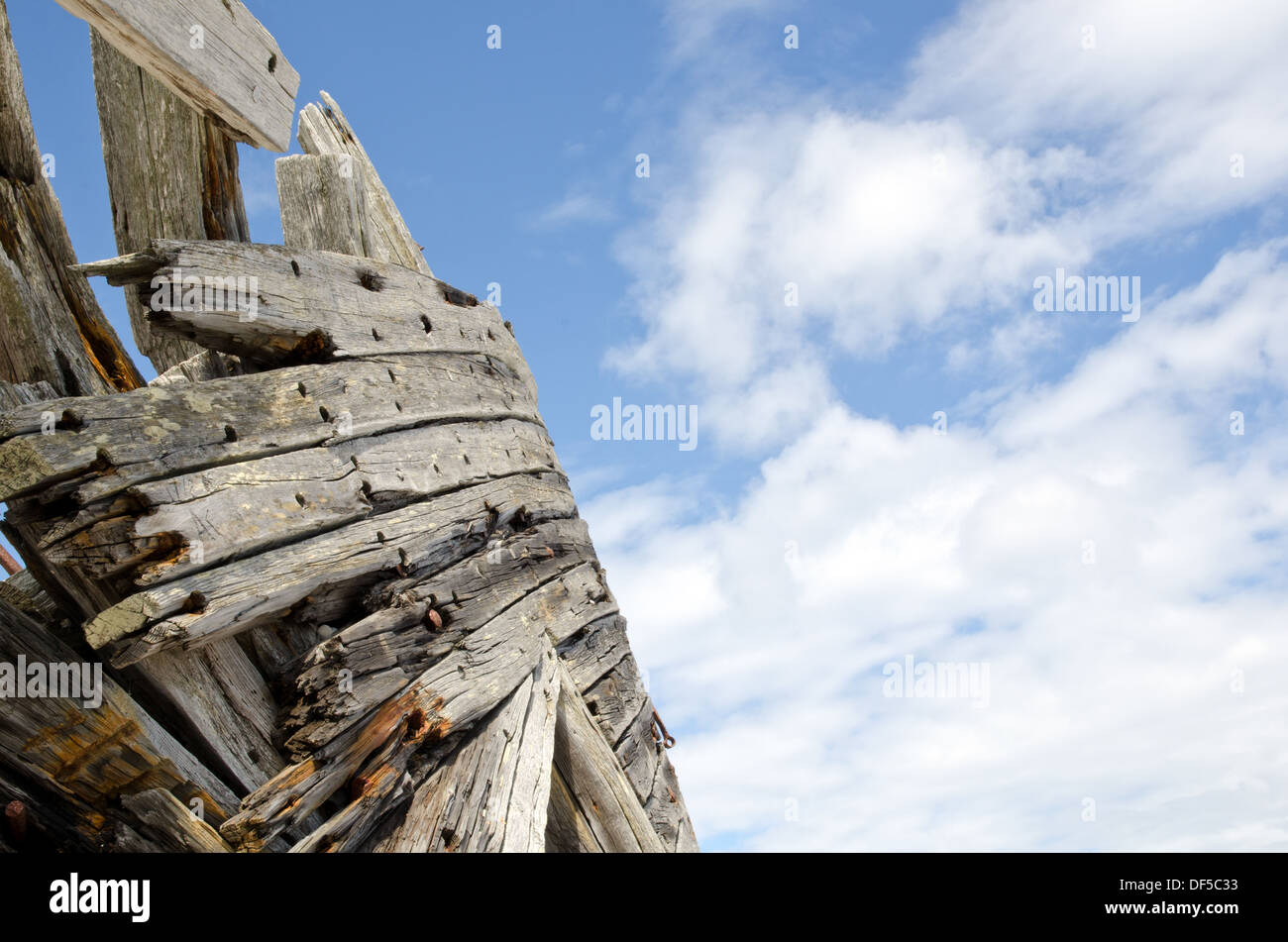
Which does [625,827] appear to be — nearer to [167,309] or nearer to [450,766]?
[450,766]

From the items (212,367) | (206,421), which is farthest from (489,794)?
(212,367)

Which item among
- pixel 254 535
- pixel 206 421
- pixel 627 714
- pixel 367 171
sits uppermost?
pixel 367 171

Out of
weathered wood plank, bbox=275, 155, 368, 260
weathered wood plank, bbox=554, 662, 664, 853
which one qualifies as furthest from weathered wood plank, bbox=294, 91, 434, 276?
weathered wood plank, bbox=554, 662, 664, 853

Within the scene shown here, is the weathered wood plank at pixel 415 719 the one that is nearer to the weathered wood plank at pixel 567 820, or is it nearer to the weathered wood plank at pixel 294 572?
the weathered wood plank at pixel 294 572

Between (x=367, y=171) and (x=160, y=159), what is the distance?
70.8 inches

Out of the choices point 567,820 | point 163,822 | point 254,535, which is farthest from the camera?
point 567,820

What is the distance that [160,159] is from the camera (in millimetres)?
4078

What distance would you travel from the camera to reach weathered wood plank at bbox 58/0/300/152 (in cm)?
283

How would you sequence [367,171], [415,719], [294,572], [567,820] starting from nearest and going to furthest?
[294,572] → [415,719] → [567,820] → [367,171]

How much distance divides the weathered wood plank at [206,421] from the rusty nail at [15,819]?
909 millimetres

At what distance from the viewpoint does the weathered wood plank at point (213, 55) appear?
9.29 feet

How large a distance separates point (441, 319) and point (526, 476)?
2.98 feet

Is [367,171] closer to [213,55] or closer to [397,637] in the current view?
[213,55]

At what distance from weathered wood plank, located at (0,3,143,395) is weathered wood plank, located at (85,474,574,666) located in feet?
3.46
